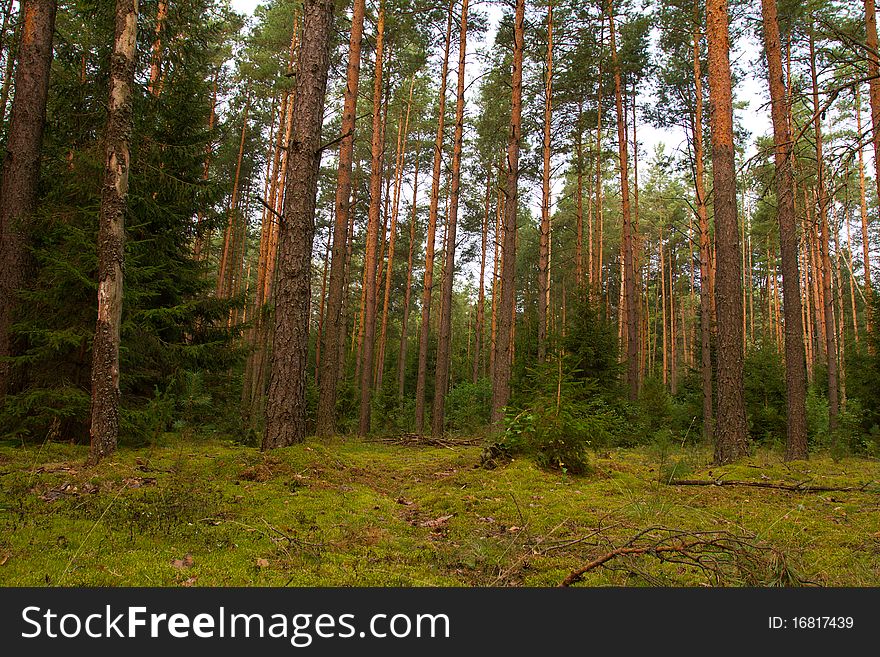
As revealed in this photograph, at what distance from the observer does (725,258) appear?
26.1 feet

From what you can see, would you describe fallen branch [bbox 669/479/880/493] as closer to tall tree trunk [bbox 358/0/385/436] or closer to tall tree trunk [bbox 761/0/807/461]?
tall tree trunk [bbox 761/0/807/461]

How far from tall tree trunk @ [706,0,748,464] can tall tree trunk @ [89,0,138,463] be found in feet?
28.0

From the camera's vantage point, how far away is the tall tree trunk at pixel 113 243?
5402 millimetres

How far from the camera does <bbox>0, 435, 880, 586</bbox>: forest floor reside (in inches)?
100.0

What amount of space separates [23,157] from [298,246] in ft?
19.3

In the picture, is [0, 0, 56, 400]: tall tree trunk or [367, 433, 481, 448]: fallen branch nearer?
[0, 0, 56, 400]: tall tree trunk

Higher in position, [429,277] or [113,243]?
[429,277]

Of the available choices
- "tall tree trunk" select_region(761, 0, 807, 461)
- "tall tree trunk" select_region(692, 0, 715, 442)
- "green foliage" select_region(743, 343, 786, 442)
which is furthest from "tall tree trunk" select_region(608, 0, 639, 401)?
"tall tree trunk" select_region(761, 0, 807, 461)

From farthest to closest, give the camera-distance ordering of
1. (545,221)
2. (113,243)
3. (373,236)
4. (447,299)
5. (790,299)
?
1. (545,221)
2. (447,299)
3. (373,236)
4. (790,299)
5. (113,243)

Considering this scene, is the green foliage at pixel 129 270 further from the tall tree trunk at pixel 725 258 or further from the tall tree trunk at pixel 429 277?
the tall tree trunk at pixel 725 258

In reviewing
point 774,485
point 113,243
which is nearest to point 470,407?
point 774,485

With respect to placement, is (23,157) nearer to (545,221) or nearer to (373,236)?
(373,236)
